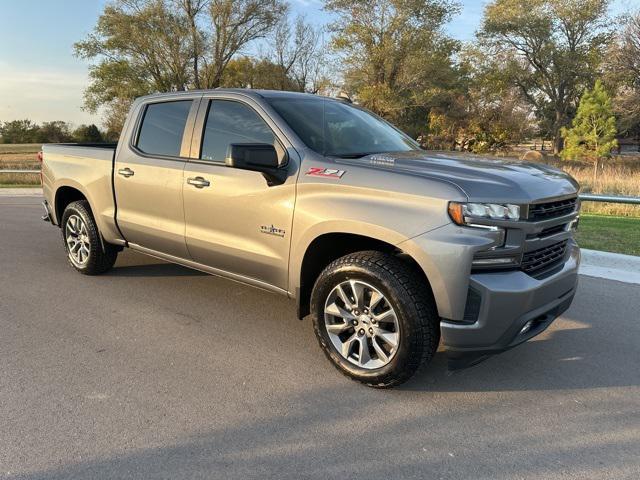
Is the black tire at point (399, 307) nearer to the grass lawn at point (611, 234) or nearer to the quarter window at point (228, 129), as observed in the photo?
the quarter window at point (228, 129)

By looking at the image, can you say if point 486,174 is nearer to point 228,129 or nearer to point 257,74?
point 228,129

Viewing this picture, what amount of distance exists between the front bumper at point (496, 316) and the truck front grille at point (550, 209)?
35cm

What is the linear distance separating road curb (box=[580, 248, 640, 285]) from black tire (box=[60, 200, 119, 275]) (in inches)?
208

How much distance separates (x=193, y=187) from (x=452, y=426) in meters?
2.66

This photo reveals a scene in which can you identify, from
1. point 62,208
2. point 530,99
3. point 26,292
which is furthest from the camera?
point 530,99

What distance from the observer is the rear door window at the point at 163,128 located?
178 inches

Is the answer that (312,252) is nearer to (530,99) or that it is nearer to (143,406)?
(143,406)

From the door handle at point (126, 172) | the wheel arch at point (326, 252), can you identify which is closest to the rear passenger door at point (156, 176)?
the door handle at point (126, 172)

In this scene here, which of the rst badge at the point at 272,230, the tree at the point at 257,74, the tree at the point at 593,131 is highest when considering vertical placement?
the tree at the point at 257,74

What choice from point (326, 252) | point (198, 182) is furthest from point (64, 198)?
point (326, 252)

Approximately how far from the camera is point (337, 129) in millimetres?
4055

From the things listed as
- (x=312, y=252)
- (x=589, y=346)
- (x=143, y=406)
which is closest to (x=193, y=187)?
(x=312, y=252)

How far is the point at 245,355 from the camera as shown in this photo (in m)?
3.77

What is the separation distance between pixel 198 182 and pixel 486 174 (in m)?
2.25
